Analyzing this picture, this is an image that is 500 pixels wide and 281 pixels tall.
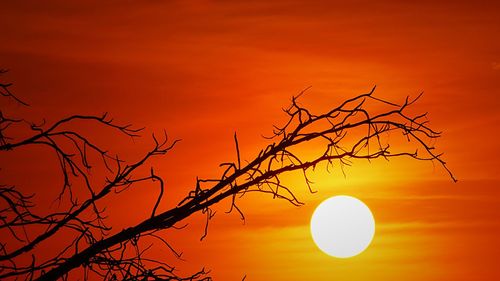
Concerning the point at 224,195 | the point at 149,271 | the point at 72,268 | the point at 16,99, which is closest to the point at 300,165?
the point at 224,195

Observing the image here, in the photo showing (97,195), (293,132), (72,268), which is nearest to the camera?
(72,268)

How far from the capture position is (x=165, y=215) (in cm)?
246

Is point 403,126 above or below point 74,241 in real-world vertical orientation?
above

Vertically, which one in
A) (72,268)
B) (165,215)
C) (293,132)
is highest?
(293,132)

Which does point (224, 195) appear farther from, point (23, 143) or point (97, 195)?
point (23, 143)

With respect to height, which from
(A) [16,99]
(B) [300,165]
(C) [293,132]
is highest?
(A) [16,99]

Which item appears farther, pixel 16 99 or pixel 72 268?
pixel 16 99

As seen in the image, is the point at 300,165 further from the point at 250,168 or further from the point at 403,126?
the point at 403,126

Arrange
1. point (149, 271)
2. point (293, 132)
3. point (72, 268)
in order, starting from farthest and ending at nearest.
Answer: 1. point (293, 132)
2. point (149, 271)
3. point (72, 268)

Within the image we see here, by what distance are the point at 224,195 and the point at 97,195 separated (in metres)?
0.49

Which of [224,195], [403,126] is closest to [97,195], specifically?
[224,195]

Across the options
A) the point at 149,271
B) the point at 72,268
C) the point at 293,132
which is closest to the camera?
the point at 72,268

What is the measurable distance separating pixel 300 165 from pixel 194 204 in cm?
49

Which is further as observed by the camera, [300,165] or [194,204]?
[300,165]
